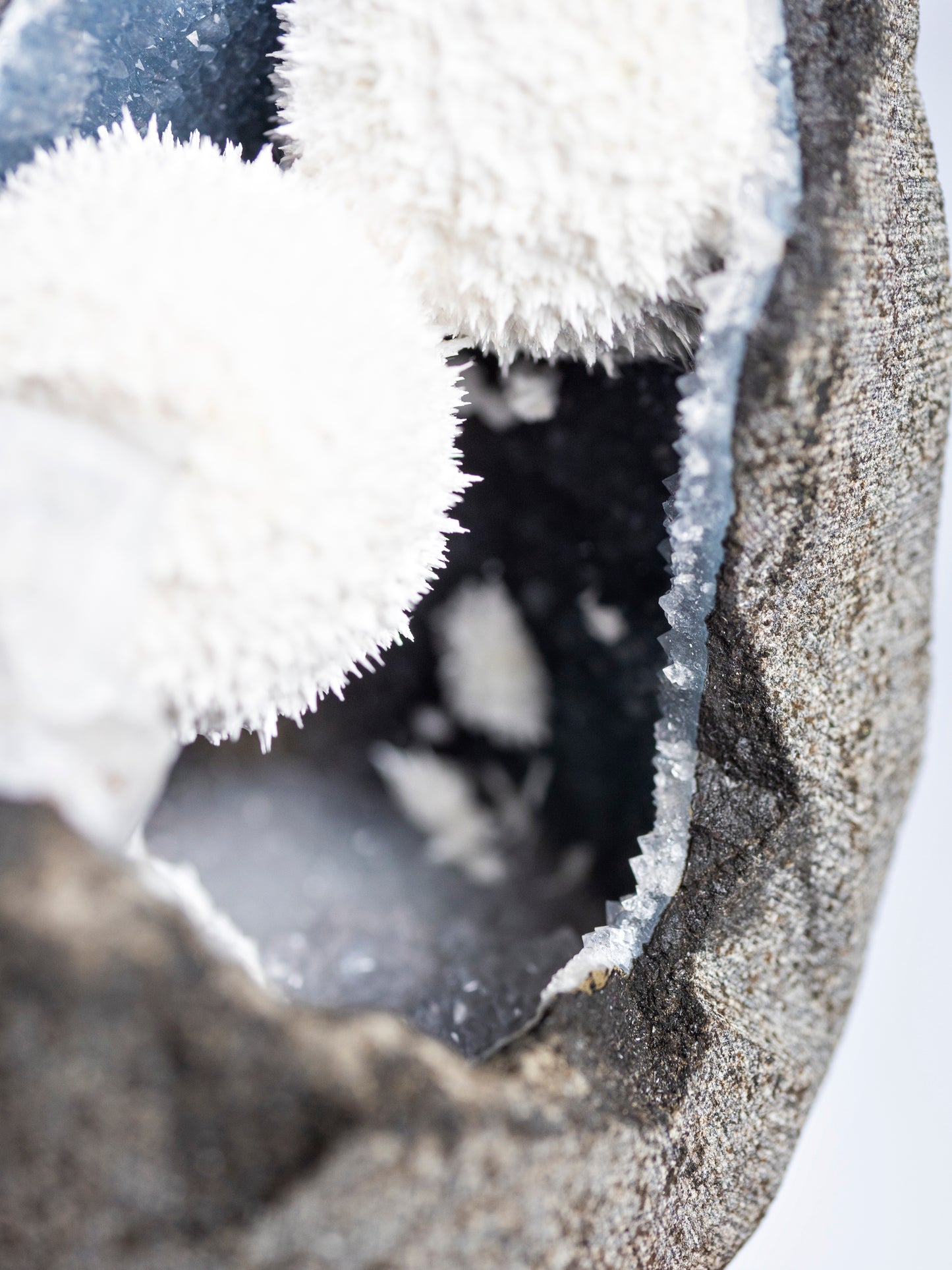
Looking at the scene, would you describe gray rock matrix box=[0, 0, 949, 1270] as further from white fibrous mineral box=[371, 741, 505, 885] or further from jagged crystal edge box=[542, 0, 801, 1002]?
white fibrous mineral box=[371, 741, 505, 885]

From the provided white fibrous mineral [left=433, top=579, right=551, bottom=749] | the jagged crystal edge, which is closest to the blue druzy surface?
the jagged crystal edge

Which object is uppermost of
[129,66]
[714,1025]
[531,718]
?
[129,66]

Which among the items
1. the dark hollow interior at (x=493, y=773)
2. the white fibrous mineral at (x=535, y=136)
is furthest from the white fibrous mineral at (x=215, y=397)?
the dark hollow interior at (x=493, y=773)

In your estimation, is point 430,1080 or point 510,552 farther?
point 510,552

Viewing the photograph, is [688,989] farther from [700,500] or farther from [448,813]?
[448,813]

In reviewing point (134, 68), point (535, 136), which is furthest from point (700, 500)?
point (134, 68)

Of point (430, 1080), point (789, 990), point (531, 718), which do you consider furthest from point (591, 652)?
point (430, 1080)

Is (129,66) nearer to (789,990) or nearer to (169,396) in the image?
(169,396)

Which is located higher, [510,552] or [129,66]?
[129,66]

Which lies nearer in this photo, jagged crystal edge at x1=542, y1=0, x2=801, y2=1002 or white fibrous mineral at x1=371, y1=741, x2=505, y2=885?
jagged crystal edge at x1=542, y1=0, x2=801, y2=1002
